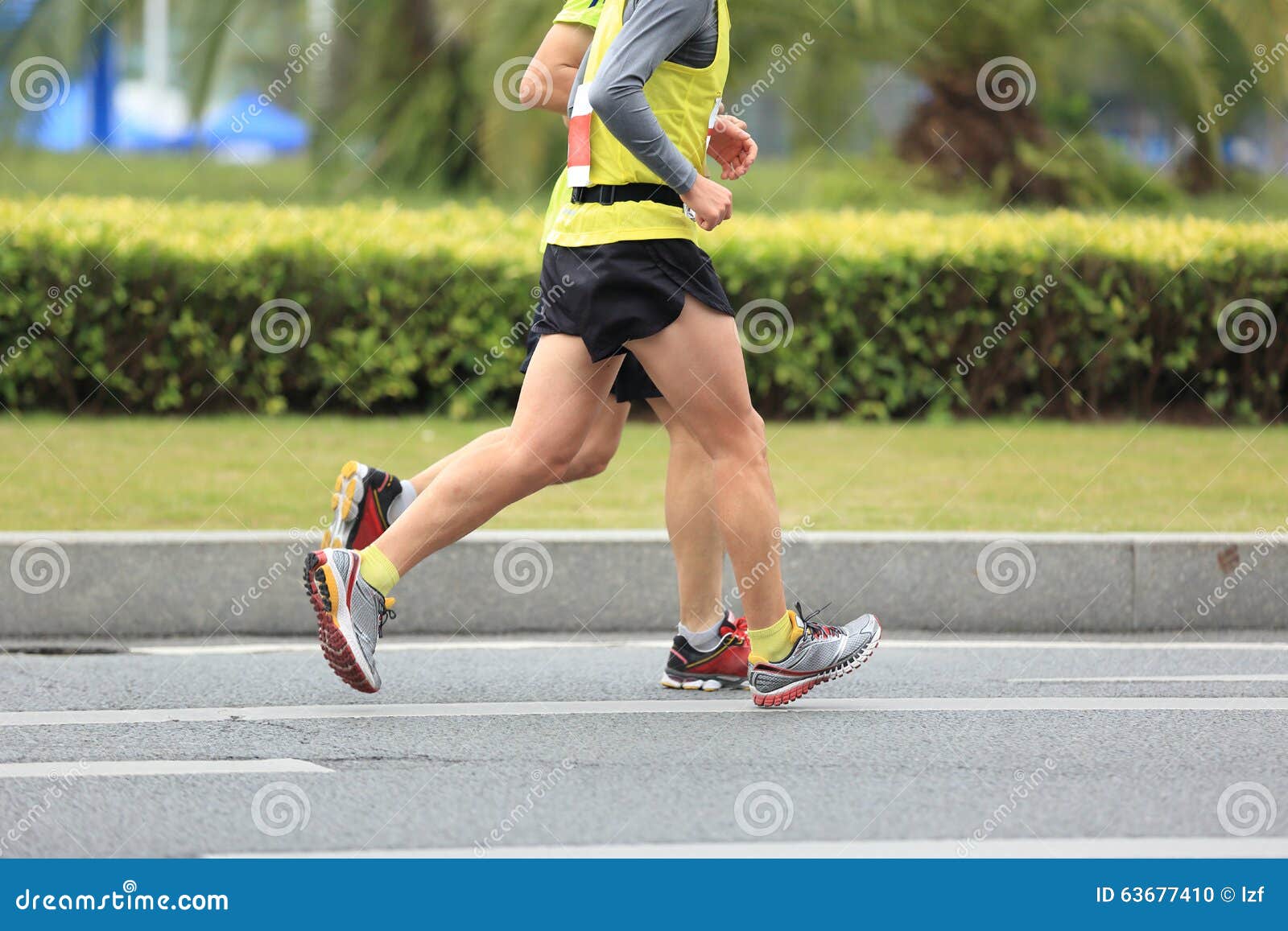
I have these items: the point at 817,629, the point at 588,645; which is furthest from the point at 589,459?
the point at 588,645

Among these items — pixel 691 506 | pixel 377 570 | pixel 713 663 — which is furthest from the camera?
pixel 713 663

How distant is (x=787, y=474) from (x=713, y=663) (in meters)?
2.49

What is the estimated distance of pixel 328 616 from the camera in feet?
12.2

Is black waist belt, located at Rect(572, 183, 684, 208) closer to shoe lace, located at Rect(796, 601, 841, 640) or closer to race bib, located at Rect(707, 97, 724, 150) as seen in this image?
race bib, located at Rect(707, 97, 724, 150)

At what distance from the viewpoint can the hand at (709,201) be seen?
3600 millimetres

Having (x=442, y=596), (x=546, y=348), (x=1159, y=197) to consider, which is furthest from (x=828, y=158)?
(x=546, y=348)

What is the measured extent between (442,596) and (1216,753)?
2383 millimetres

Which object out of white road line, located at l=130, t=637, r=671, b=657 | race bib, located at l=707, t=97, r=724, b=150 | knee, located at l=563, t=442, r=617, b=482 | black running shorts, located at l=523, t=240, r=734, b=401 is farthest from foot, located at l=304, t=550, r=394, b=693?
race bib, located at l=707, t=97, r=724, b=150

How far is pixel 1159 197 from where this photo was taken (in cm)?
1451

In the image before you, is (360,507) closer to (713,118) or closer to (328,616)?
(328,616)

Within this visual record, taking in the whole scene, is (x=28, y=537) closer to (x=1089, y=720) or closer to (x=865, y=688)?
(x=865, y=688)

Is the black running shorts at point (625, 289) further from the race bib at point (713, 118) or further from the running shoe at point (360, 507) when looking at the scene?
the running shoe at point (360, 507)

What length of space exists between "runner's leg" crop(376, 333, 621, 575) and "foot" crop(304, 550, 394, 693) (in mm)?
97

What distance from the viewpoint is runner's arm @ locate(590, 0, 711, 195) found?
3.54 meters
